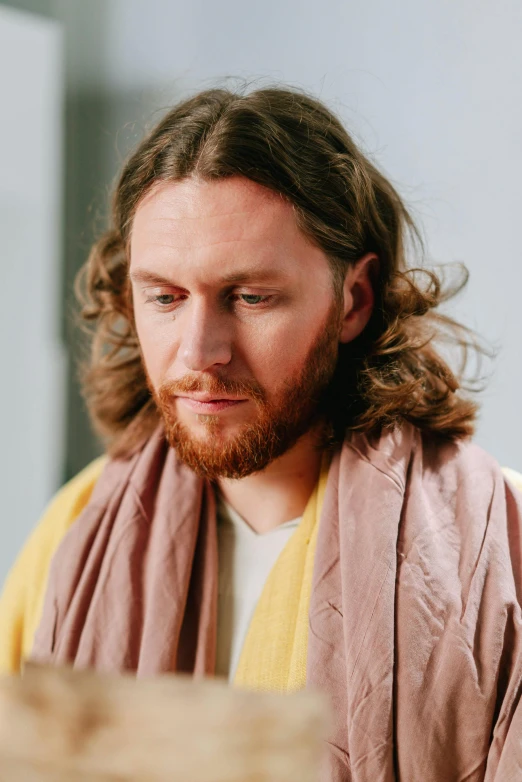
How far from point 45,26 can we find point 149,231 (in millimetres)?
1385

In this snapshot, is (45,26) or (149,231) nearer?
(149,231)

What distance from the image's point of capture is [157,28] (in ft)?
7.86

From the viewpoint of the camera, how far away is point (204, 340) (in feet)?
3.84

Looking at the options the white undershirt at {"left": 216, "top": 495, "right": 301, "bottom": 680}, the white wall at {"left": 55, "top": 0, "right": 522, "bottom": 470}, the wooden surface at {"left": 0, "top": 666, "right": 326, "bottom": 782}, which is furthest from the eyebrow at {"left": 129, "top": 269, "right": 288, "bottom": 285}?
the wooden surface at {"left": 0, "top": 666, "right": 326, "bottom": 782}

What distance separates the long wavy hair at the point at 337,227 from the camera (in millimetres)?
1215

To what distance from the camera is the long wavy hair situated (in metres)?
1.21

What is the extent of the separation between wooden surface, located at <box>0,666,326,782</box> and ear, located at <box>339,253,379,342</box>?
0.98 m

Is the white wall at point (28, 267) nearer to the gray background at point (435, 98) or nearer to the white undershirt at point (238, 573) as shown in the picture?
the gray background at point (435, 98)

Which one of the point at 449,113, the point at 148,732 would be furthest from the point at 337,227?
the point at 148,732

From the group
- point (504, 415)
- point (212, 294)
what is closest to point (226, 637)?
point (212, 294)

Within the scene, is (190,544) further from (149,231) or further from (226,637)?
(149,231)

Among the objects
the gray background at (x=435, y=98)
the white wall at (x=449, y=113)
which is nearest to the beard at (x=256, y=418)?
the gray background at (x=435, y=98)

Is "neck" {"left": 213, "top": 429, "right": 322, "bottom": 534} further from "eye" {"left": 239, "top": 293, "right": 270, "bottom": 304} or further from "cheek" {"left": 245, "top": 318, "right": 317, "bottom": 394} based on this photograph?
"eye" {"left": 239, "top": 293, "right": 270, "bottom": 304}

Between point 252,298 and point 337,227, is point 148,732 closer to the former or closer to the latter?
point 252,298
